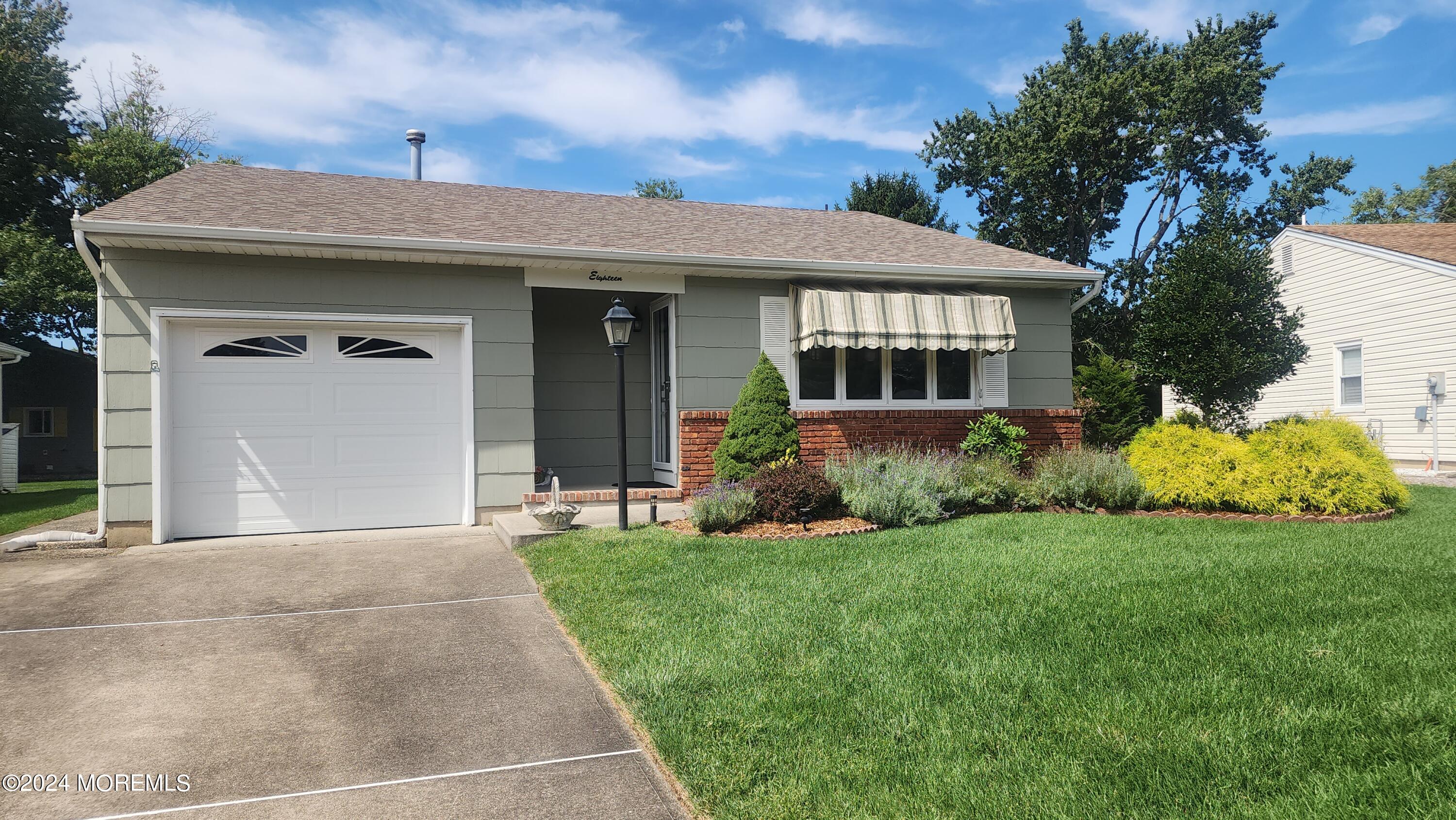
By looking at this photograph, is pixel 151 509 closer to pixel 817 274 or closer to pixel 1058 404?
pixel 817 274

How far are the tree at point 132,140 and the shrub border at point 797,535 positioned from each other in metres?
21.5

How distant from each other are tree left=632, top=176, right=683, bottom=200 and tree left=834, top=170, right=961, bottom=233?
1256 cm

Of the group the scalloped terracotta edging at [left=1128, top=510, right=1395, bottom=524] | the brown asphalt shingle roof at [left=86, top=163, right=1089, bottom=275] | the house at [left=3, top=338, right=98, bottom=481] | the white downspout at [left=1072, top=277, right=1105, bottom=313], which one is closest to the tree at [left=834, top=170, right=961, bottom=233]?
the brown asphalt shingle roof at [left=86, top=163, right=1089, bottom=275]

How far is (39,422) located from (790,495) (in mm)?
23139

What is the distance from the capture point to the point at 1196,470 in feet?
29.1

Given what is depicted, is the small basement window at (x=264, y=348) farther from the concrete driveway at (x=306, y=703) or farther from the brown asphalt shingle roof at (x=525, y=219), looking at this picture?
the concrete driveway at (x=306, y=703)

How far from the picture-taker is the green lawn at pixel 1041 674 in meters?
2.85

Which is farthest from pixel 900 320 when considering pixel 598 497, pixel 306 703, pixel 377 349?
pixel 306 703

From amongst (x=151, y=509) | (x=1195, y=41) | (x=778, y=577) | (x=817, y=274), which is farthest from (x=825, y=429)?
(x=1195, y=41)

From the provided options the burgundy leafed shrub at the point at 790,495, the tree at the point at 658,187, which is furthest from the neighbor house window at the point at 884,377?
the tree at the point at 658,187

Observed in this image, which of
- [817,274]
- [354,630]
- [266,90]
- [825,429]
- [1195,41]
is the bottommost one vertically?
[354,630]

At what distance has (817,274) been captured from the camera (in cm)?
1022

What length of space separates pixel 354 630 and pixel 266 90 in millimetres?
18907

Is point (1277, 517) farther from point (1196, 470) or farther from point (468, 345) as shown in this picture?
point (468, 345)
